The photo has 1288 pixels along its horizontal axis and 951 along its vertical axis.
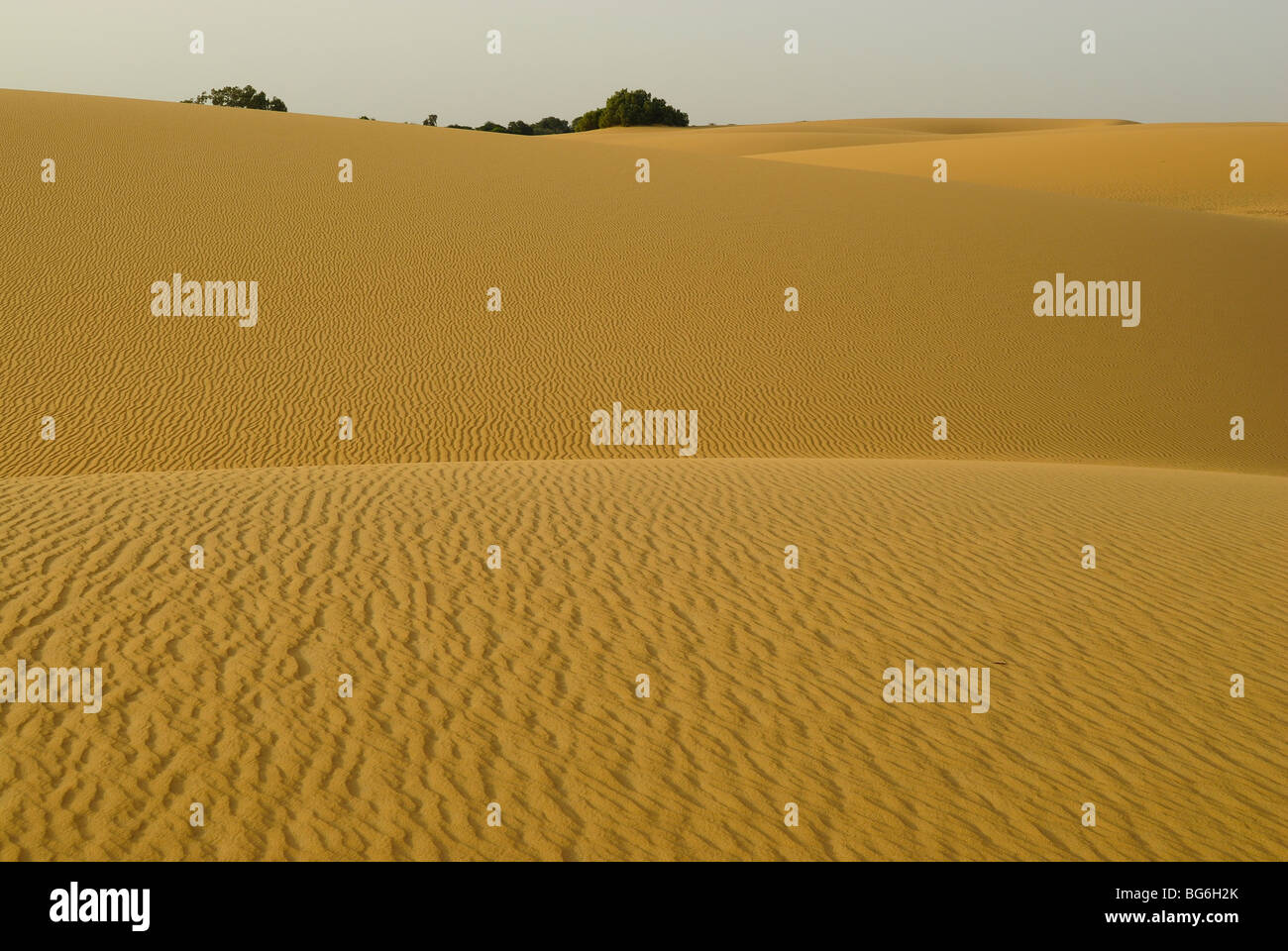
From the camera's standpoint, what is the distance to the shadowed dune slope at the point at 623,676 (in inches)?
207

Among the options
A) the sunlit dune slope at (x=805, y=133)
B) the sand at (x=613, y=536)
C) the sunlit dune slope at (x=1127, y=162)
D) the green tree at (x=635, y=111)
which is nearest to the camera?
the sand at (x=613, y=536)

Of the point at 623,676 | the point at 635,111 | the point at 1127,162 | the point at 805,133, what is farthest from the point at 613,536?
the point at 635,111

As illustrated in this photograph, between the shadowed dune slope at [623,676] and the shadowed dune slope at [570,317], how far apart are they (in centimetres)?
804

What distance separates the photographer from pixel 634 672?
686 cm

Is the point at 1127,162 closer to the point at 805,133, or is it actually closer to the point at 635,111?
the point at 805,133

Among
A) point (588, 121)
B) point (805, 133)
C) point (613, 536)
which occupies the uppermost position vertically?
point (588, 121)

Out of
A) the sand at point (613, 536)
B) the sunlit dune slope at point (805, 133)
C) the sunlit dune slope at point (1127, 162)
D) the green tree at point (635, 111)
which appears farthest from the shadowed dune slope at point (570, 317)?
the green tree at point (635, 111)

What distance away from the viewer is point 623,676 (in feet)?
22.3

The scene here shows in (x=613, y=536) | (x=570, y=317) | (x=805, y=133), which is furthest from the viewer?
(x=805, y=133)

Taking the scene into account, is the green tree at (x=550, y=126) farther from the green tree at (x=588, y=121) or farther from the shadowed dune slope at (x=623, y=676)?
the shadowed dune slope at (x=623, y=676)

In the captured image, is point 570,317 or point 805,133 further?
point 805,133

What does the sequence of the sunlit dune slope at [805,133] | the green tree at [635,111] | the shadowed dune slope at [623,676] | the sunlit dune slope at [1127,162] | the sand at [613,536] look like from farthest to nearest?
the green tree at [635,111] → the sunlit dune slope at [805,133] → the sunlit dune slope at [1127,162] → the sand at [613,536] → the shadowed dune slope at [623,676]

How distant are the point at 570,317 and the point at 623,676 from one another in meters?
17.3

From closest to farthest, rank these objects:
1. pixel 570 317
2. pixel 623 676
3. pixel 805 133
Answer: pixel 623 676, pixel 570 317, pixel 805 133
